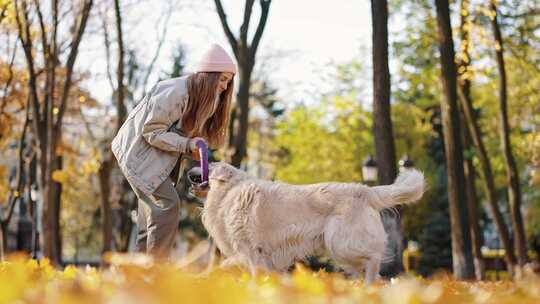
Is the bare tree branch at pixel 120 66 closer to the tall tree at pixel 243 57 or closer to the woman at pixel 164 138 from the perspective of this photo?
the tall tree at pixel 243 57

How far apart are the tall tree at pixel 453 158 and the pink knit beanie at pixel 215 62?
9896 millimetres

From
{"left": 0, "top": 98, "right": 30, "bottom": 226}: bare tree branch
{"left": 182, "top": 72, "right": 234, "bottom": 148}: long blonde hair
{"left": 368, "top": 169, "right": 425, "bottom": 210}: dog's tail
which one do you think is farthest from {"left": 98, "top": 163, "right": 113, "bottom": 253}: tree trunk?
{"left": 368, "top": 169, "right": 425, "bottom": 210}: dog's tail

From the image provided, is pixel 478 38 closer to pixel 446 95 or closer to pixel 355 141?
pixel 446 95

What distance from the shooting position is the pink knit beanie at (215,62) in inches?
266

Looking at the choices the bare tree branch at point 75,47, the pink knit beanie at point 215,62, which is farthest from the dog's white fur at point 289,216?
the bare tree branch at point 75,47

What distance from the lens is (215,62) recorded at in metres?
6.76

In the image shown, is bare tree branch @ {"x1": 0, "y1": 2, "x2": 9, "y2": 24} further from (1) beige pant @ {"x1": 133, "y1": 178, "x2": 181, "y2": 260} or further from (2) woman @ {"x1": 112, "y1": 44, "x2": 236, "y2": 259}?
(1) beige pant @ {"x1": 133, "y1": 178, "x2": 181, "y2": 260}

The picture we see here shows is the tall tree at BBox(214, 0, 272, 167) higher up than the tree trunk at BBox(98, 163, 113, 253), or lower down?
higher up

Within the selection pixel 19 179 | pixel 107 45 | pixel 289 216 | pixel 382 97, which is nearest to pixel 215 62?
pixel 289 216

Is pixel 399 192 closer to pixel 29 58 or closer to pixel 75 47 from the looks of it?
pixel 75 47

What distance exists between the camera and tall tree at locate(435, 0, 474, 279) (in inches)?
637

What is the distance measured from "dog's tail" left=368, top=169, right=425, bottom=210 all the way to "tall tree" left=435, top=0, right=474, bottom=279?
352 inches

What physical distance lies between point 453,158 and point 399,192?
10.1 meters

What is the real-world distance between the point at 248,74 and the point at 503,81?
7.38 meters
